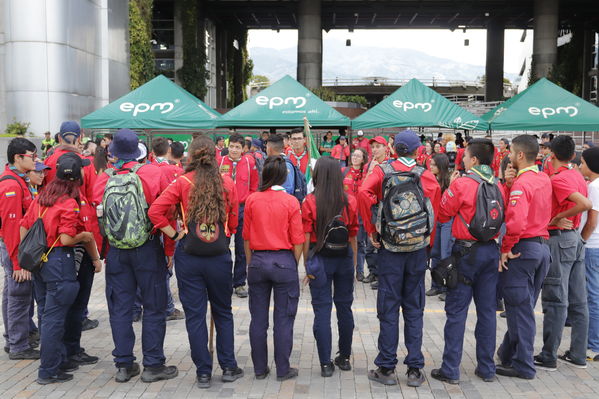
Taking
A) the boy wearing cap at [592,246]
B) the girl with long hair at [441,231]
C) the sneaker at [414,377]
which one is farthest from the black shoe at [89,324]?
the boy wearing cap at [592,246]

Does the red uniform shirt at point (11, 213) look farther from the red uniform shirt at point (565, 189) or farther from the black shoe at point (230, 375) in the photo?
the red uniform shirt at point (565, 189)

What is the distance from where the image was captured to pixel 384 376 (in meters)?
5.15

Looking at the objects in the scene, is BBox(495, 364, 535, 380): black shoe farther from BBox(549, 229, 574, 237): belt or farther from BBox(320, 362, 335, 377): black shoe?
BBox(320, 362, 335, 377): black shoe

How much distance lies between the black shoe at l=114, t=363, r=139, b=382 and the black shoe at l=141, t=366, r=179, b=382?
13 cm

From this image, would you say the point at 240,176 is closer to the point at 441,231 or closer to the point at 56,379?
the point at 441,231

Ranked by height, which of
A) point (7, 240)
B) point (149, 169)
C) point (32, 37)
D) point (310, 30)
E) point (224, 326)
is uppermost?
point (310, 30)

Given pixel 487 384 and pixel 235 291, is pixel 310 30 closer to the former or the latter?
pixel 235 291

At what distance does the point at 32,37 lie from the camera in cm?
1819

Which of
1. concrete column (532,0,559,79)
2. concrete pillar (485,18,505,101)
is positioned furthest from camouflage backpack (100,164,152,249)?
concrete pillar (485,18,505,101)

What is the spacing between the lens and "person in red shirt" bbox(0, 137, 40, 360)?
5562 mm

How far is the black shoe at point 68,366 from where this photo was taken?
537cm

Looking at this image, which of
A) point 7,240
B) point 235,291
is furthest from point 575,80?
point 7,240

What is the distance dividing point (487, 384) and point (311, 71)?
3960 centimetres

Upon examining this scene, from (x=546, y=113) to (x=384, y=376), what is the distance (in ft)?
32.2
